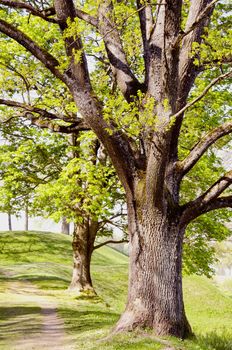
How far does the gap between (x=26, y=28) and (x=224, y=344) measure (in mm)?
14769

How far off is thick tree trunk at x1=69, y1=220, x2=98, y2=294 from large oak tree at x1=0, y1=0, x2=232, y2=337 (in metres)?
10.7

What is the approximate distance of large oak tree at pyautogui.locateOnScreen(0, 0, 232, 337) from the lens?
29.4 ft

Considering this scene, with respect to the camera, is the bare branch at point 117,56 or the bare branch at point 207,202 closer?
the bare branch at point 207,202

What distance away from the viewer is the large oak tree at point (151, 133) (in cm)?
895

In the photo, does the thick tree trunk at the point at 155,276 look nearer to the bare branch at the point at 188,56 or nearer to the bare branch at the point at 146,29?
the bare branch at the point at 188,56

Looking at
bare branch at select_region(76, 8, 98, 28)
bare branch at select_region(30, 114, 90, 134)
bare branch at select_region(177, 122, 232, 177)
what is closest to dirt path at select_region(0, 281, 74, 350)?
bare branch at select_region(177, 122, 232, 177)

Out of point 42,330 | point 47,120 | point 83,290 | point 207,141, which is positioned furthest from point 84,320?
point 207,141

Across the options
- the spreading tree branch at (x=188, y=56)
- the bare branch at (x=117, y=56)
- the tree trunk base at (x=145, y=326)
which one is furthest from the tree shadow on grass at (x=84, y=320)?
the spreading tree branch at (x=188, y=56)

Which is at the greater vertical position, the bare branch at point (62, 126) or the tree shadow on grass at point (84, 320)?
the bare branch at point (62, 126)

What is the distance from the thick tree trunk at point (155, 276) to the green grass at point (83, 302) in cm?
40

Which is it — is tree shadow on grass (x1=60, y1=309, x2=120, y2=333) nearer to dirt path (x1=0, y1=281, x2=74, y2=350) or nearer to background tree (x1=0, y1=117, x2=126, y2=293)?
dirt path (x1=0, y1=281, x2=74, y2=350)

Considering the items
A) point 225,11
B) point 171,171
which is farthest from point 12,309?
point 225,11

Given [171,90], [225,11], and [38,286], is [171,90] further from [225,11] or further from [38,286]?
[38,286]

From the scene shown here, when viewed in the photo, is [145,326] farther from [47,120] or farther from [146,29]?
[146,29]
